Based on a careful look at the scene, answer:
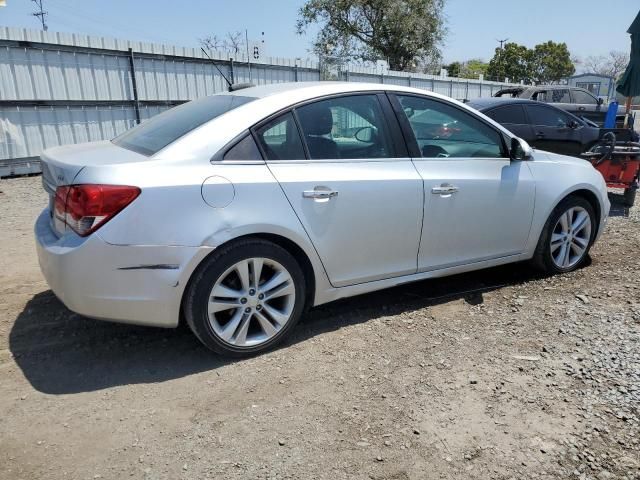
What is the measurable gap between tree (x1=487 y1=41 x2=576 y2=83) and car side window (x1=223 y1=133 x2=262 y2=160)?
6148cm

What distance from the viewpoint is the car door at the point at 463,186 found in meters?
3.75

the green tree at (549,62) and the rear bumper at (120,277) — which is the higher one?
the green tree at (549,62)

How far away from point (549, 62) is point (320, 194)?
6501 cm

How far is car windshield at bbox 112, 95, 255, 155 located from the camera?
320 cm

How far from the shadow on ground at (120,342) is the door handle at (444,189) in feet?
3.00

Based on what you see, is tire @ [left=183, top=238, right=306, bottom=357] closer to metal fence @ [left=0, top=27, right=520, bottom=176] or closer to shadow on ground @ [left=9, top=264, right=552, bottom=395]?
shadow on ground @ [left=9, top=264, right=552, bottom=395]

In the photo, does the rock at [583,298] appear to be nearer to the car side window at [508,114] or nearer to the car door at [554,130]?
the car side window at [508,114]

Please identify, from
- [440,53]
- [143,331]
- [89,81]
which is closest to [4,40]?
[89,81]

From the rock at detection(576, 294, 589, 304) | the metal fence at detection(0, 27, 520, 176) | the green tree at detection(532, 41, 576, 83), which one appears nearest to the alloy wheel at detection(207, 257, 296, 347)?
the rock at detection(576, 294, 589, 304)

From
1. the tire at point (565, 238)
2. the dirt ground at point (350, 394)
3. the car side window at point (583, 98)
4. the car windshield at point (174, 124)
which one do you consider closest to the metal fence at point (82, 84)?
the dirt ground at point (350, 394)

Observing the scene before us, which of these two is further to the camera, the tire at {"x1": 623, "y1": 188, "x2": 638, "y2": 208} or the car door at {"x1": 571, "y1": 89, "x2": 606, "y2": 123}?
the car door at {"x1": 571, "y1": 89, "x2": 606, "y2": 123}

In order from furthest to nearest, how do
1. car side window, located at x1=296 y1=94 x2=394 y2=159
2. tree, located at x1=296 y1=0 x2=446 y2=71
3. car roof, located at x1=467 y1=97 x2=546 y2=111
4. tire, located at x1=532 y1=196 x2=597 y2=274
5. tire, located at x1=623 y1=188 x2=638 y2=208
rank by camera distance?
tree, located at x1=296 y1=0 x2=446 y2=71
car roof, located at x1=467 y1=97 x2=546 y2=111
tire, located at x1=623 y1=188 x2=638 y2=208
tire, located at x1=532 y1=196 x2=597 y2=274
car side window, located at x1=296 y1=94 x2=394 y2=159

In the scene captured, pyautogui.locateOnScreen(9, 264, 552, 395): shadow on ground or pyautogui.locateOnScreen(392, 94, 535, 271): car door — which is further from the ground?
pyautogui.locateOnScreen(392, 94, 535, 271): car door

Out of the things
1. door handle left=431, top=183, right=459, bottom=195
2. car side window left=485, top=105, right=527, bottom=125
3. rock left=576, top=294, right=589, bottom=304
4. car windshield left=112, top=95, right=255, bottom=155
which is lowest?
rock left=576, top=294, right=589, bottom=304
